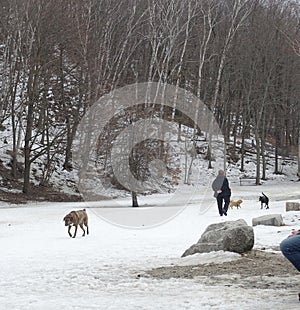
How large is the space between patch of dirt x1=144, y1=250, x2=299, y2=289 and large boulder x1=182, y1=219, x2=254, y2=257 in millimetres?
200

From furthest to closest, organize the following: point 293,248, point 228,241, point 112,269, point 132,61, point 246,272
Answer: point 132,61
point 228,241
point 112,269
point 246,272
point 293,248

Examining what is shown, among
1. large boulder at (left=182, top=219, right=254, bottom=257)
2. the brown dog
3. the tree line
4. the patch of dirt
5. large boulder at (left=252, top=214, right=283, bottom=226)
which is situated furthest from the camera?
the tree line

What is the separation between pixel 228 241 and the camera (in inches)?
413

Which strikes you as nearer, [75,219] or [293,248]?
[293,248]

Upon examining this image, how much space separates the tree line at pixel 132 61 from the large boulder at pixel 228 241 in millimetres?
18487

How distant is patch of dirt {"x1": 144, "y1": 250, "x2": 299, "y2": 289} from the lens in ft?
27.1

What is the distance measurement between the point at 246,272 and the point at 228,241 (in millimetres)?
1478

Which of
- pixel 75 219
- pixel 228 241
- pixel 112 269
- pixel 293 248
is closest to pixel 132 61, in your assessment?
pixel 75 219

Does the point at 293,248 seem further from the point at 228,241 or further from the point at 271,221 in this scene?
the point at 271,221

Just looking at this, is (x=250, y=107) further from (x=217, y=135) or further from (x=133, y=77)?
(x=133, y=77)

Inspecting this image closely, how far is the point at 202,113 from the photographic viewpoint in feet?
162

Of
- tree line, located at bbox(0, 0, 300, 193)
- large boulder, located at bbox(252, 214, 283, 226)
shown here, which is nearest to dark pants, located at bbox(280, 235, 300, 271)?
large boulder, located at bbox(252, 214, 283, 226)

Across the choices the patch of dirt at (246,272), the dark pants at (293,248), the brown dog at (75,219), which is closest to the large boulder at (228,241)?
the patch of dirt at (246,272)

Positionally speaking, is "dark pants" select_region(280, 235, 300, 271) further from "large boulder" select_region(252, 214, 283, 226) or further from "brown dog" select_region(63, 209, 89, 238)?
"brown dog" select_region(63, 209, 89, 238)
